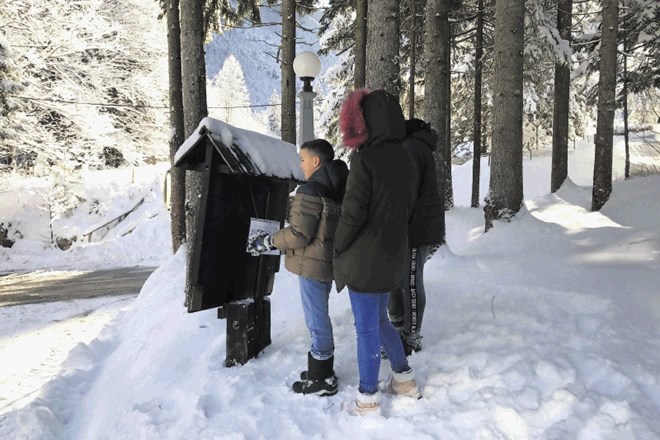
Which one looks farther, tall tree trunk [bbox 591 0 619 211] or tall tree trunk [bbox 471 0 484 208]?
tall tree trunk [bbox 471 0 484 208]

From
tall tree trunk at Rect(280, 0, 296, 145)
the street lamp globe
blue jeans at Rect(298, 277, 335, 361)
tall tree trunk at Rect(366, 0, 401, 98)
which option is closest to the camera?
blue jeans at Rect(298, 277, 335, 361)

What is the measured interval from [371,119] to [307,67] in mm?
4907

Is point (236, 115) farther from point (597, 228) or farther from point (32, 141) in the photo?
point (597, 228)

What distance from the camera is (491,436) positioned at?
2.77 metres

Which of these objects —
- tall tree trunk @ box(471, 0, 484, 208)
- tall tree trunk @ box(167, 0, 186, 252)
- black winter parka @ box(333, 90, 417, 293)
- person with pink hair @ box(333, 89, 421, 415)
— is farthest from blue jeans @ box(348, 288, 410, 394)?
tall tree trunk @ box(471, 0, 484, 208)

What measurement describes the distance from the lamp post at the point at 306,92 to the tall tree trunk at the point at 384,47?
4.83 ft

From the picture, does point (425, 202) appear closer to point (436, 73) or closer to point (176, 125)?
point (436, 73)

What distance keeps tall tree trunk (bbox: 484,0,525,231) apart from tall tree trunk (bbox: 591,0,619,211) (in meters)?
3.19

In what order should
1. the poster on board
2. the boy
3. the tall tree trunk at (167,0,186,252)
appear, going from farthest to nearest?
the tall tree trunk at (167,0,186,252)
the poster on board
the boy

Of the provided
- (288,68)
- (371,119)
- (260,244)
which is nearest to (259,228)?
(260,244)

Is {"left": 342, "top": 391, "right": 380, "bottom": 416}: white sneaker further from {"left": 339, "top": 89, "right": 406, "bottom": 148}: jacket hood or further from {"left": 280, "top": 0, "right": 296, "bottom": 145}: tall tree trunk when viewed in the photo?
{"left": 280, "top": 0, "right": 296, "bottom": 145}: tall tree trunk

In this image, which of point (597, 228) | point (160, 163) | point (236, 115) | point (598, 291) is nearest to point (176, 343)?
point (598, 291)

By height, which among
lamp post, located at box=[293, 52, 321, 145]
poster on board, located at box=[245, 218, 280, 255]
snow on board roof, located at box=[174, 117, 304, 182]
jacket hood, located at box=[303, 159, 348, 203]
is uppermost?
lamp post, located at box=[293, 52, 321, 145]

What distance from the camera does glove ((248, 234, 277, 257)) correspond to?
3484 millimetres
